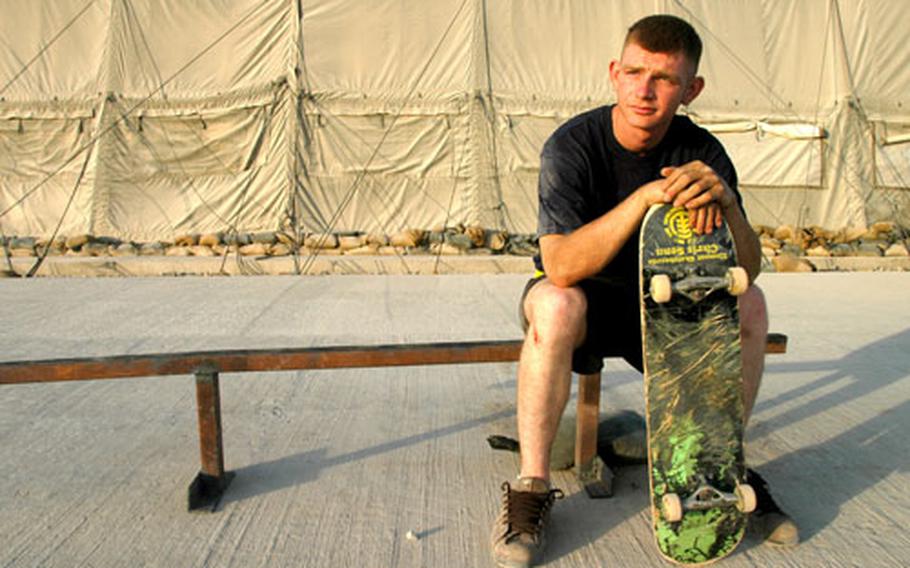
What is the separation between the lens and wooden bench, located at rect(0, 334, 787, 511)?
2.13 meters

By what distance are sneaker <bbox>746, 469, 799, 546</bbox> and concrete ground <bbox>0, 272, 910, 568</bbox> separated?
0.13 ft

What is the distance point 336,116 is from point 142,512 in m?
10.8

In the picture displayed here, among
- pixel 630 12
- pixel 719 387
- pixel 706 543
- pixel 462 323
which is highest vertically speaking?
pixel 630 12

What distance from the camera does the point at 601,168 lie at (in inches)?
86.5

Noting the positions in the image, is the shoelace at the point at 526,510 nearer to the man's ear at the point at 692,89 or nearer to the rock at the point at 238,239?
the man's ear at the point at 692,89

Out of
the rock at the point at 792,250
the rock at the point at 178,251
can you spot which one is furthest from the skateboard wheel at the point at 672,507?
the rock at the point at 178,251

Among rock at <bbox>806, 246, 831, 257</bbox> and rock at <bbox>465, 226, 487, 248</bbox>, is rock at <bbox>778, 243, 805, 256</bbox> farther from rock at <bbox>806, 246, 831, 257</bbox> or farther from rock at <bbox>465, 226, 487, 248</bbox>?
rock at <bbox>465, 226, 487, 248</bbox>

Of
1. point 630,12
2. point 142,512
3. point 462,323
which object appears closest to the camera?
point 142,512

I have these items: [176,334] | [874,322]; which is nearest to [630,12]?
[874,322]

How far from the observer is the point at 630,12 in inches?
510

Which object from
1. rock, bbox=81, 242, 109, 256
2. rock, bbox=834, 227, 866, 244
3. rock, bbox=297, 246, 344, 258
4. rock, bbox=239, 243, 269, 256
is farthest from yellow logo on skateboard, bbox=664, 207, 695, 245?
rock, bbox=834, 227, 866, 244

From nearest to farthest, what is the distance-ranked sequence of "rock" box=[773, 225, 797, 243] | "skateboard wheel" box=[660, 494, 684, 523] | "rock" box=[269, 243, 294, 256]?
"skateboard wheel" box=[660, 494, 684, 523] < "rock" box=[269, 243, 294, 256] < "rock" box=[773, 225, 797, 243]

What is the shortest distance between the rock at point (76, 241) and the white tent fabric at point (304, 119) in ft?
3.10

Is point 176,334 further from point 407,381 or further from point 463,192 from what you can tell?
point 463,192
